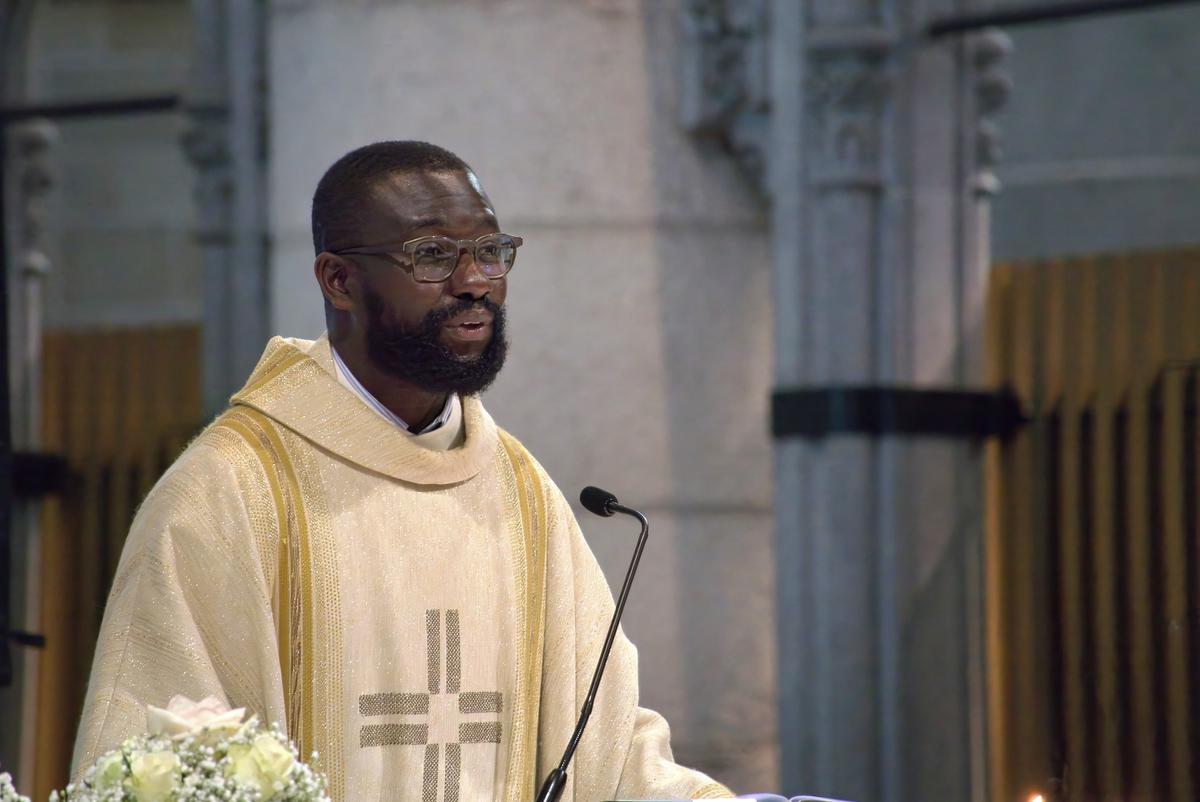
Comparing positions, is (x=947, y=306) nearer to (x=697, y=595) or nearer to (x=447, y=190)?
(x=697, y=595)

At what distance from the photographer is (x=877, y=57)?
21.5 ft

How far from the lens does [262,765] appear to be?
261 centimetres

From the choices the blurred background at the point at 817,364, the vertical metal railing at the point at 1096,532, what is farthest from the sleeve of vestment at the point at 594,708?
the vertical metal railing at the point at 1096,532

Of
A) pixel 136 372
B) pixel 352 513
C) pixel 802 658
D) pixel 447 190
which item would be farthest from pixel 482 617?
pixel 136 372

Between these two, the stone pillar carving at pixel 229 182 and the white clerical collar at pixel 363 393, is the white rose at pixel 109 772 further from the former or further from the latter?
the stone pillar carving at pixel 229 182

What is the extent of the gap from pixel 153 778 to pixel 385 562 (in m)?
0.82

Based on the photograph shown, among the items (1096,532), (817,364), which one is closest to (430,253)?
(817,364)

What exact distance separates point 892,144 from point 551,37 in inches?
42.7

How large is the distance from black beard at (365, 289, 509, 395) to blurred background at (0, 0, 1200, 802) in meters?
3.30

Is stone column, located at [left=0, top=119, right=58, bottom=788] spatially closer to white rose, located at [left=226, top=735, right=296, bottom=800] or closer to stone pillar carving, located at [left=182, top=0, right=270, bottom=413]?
stone pillar carving, located at [left=182, top=0, right=270, bottom=413]

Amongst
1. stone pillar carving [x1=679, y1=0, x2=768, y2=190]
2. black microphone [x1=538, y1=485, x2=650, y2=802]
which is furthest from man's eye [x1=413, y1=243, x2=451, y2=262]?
stone pillar carving [x1=679, y1=0, x2=768, y2=190]

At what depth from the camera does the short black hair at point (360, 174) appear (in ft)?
10.8

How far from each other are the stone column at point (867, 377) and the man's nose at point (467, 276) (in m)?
3.39

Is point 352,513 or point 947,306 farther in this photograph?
point 947,306
